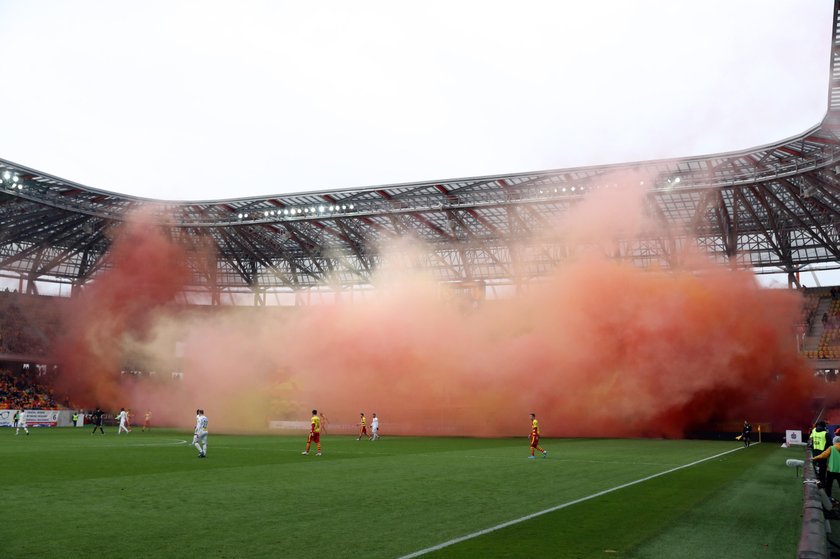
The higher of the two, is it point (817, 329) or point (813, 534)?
point (817, 329)

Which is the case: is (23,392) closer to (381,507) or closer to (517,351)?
(517,351)

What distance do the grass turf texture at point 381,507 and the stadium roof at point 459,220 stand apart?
84.6ft

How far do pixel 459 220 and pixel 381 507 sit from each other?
1608 inches

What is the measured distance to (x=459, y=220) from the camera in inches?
2029

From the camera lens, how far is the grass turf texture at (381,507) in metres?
8.48

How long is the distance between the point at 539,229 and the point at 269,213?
20.7m

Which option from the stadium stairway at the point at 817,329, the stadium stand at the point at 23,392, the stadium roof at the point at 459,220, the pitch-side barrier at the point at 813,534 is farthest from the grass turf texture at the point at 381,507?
the stadium stand at the point at 23,392

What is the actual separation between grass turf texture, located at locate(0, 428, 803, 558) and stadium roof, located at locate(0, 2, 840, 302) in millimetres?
25790

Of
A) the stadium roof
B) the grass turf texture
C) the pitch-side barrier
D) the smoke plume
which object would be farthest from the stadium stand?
the pitch-side barrier

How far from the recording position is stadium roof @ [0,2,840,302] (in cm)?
4269

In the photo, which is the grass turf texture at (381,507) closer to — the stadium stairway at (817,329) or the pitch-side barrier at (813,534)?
the pitch-side barrier at (813,534)

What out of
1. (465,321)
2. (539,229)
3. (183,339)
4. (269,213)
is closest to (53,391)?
(183,339)

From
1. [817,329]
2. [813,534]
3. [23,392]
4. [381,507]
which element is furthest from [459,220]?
[813,534]

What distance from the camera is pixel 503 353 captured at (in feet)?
128
